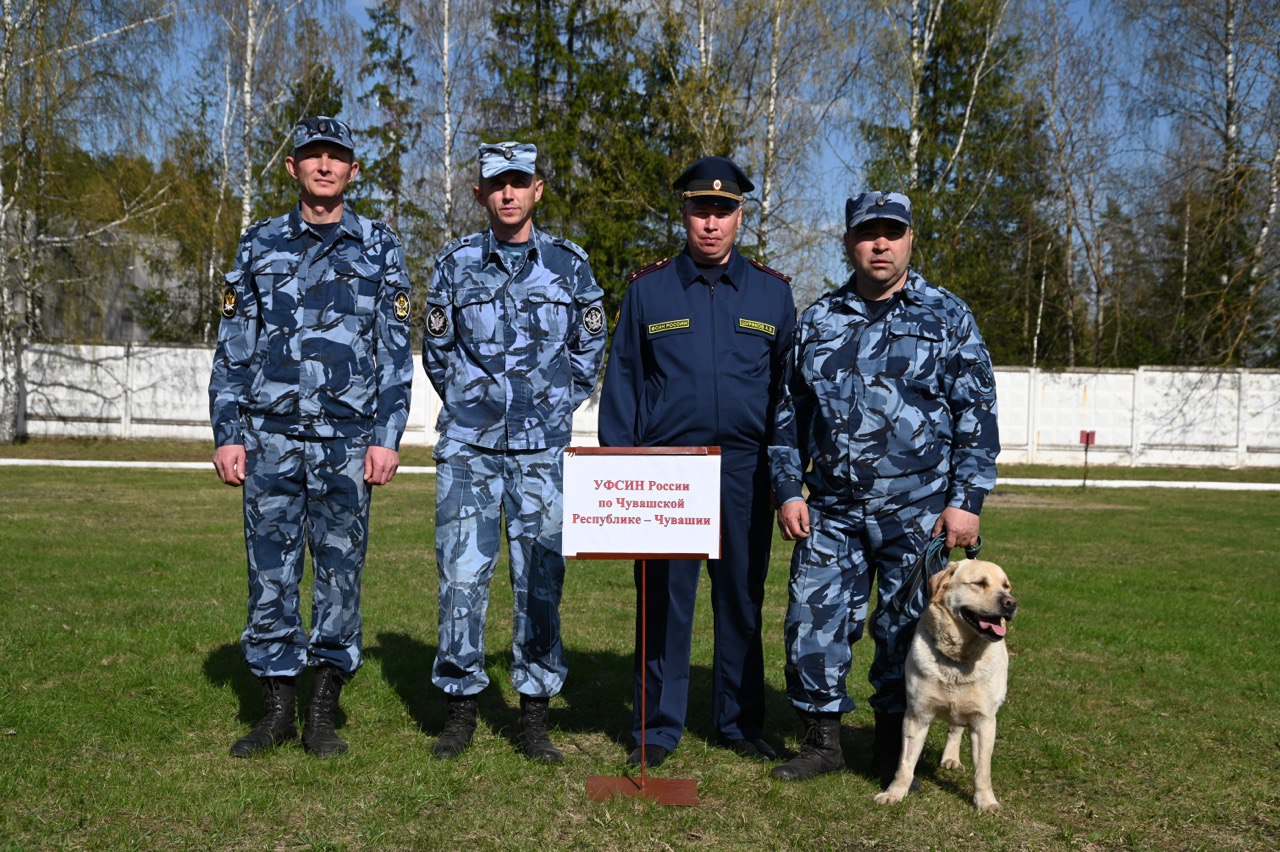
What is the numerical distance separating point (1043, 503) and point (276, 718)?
14.9 meters

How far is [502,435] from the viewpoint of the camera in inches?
185

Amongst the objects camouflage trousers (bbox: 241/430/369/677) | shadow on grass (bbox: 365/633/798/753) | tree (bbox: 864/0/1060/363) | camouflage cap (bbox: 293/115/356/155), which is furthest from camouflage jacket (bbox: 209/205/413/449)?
tree (bbox: 864/0/1060/363)

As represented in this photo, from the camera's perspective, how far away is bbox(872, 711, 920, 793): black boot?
183 inches

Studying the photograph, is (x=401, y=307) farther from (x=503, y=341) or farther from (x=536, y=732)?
(x=536, y=732)

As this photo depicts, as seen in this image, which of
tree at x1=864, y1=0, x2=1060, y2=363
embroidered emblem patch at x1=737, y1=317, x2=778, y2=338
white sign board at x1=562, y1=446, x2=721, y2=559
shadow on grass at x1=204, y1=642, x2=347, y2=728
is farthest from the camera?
tree at x1=864, y1=0, x2=1060, y2=363

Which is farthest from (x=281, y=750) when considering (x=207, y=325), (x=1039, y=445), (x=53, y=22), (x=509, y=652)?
(x=207, y=325)

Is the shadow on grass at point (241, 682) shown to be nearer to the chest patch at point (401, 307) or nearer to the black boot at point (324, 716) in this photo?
the black boot at point (324, 716)

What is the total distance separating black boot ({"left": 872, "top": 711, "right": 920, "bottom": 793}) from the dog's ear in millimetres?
703

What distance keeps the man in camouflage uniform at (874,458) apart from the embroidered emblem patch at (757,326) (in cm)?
24

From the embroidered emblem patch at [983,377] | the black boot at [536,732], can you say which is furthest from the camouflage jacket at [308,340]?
the embroidered emblem patch at [983,377]

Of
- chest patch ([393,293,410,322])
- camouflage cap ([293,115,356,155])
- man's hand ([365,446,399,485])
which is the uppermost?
camouflage cap ([293,115,356,155])

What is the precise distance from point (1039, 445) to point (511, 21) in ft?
56.4

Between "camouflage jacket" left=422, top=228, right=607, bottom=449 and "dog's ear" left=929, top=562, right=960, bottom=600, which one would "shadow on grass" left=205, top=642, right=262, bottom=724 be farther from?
"dog's ear" left=929, top=562, right=960, bottom=600

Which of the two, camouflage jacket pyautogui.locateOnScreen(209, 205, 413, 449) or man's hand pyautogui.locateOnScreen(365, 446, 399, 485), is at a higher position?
camouflage jacket pyautogui.locateOnScreen(209, 205, 413, 449)
